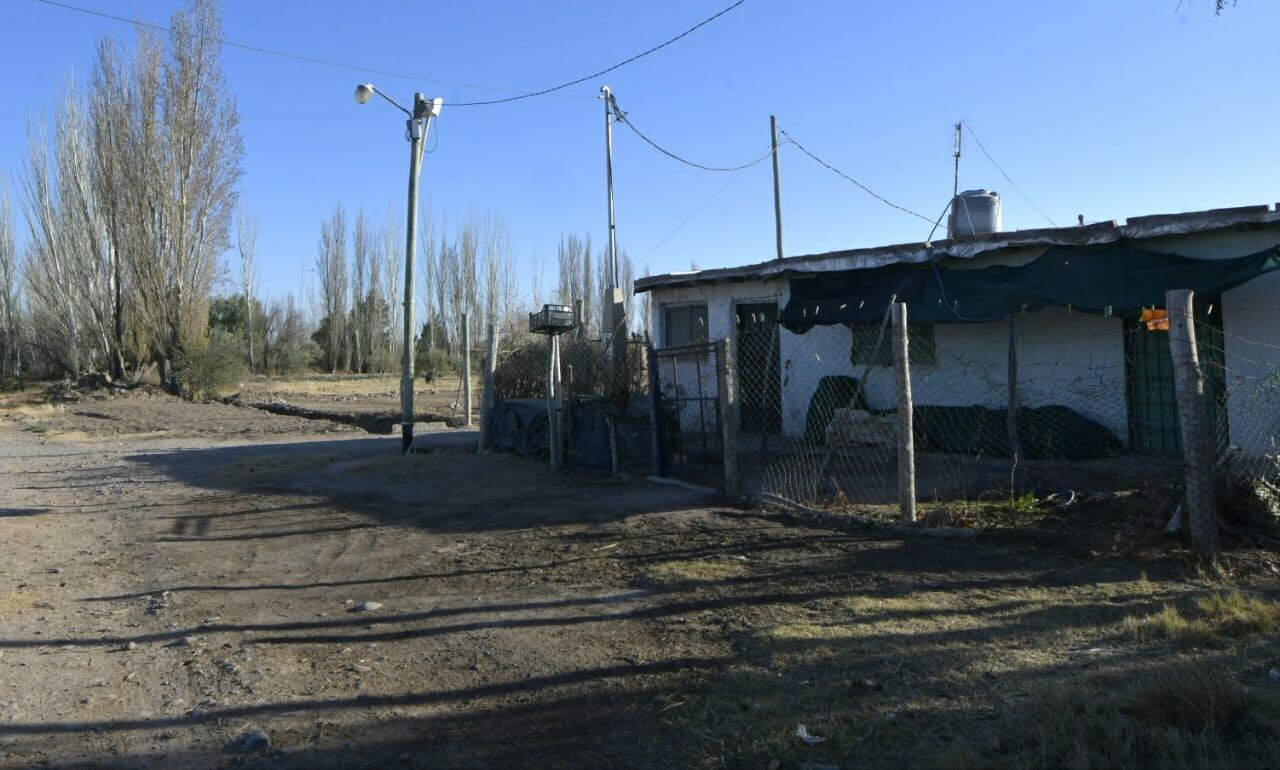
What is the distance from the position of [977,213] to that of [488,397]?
7.67 metres

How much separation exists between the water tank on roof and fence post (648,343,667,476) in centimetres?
582

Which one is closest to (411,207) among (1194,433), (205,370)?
(1194,433)

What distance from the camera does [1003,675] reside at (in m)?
4.34

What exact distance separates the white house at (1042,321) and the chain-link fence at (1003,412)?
0.09 ft

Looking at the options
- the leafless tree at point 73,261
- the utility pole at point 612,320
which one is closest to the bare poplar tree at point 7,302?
the leafless tree at point 73,261

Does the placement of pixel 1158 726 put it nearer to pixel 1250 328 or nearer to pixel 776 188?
pixel 1250 328

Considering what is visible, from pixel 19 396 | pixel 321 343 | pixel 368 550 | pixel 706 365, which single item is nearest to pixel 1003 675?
pixel 368 550

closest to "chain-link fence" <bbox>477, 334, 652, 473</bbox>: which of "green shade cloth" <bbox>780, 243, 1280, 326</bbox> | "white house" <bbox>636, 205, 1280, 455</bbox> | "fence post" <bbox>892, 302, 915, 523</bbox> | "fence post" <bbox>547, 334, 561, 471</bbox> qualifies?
"fence post" <bbox>547, 334, 561, 471</bbox>

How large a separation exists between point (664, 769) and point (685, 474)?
718cm

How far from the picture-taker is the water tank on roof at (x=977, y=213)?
13.4 meters

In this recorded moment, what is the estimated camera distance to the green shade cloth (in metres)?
9.59

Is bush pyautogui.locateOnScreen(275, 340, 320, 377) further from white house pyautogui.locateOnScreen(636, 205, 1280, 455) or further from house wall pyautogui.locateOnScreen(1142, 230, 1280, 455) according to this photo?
house wall pyautogui.locateOnScreen(1142, 230, 1280, 455)

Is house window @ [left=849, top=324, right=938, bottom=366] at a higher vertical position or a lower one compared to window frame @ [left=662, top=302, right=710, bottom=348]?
lower

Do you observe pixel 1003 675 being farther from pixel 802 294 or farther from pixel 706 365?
pixel 706 365
